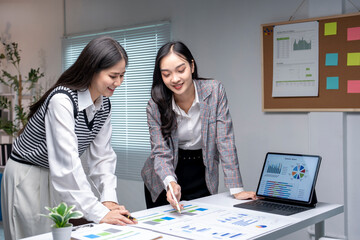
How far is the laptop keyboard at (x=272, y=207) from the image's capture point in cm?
198

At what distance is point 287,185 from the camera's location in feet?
7.00

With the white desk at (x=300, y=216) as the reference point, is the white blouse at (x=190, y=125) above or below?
above

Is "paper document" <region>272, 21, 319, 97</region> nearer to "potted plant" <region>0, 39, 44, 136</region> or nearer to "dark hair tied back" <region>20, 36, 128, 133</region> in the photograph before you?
"dark hair tied back" <region>20, 36, 128, 133</region>

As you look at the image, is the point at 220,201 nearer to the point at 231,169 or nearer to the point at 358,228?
the point at 231,169

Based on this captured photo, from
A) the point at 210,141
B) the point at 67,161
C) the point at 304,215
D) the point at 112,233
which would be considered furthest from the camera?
the point at 210,141

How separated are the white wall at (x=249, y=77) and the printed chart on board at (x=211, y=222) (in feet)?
4.73

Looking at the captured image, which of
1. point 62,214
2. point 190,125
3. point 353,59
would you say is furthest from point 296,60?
point 62,214

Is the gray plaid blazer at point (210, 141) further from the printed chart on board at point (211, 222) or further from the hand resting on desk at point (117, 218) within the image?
the hand resting on desk at point (117, 218)

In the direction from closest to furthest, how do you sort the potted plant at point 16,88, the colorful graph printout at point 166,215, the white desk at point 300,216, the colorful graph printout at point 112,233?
1. the colorful graph printout at point 112,233
2. the white desk at point 300,216
3. the colorful graph printout at point 166,215
4. the potted plant at point 16,88

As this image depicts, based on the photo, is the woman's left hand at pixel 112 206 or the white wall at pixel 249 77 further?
the white wall at pixel 249 77

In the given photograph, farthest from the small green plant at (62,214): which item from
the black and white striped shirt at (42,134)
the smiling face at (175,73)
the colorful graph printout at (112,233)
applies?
the smiling face at (175,73)

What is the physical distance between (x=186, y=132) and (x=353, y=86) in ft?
4.56

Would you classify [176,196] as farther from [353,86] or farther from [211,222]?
[353,86]

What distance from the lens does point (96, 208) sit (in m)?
1.73
